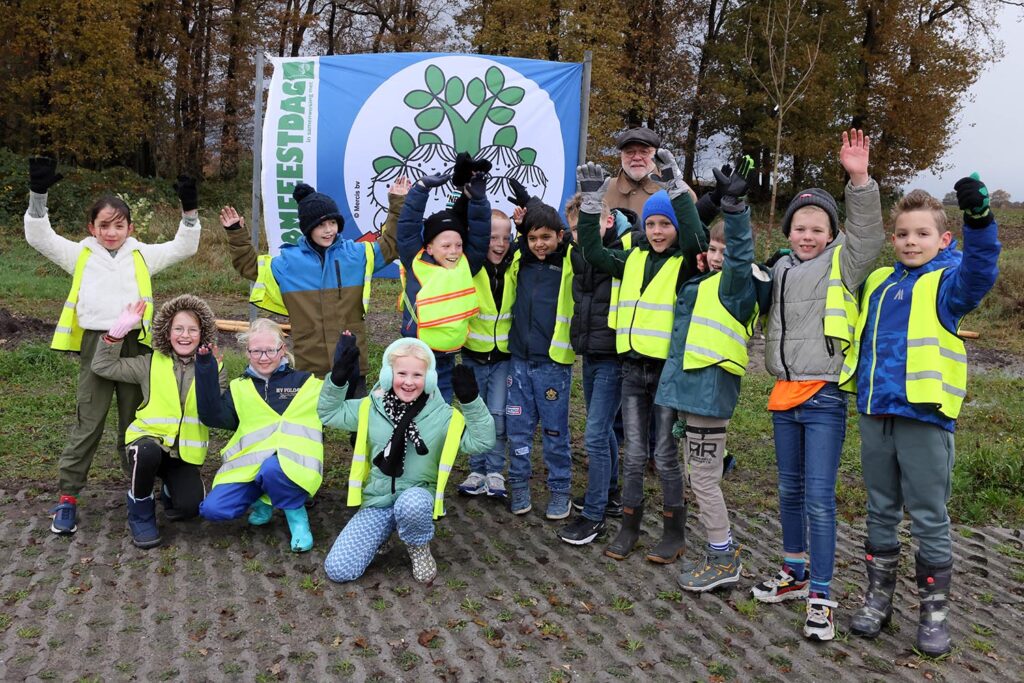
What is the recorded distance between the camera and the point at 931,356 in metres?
3.75

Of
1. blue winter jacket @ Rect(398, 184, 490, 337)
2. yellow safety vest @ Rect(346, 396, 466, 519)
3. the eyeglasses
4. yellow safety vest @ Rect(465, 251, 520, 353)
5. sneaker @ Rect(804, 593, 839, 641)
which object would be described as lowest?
sneaker @ Rect(804, 593, 839, 641)

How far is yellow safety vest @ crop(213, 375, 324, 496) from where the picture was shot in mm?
5008

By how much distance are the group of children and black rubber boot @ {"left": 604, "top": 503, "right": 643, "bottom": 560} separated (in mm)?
19

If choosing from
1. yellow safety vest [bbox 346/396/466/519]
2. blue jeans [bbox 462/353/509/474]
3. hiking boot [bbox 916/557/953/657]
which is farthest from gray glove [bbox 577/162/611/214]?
hiking boot [bbox 916/557/953/657]

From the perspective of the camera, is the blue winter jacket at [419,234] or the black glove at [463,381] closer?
the black glove at [463,381]

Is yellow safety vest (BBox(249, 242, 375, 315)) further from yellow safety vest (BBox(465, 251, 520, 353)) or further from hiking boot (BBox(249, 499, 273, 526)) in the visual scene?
hiking boot (BBox(249, 499, 273, 526))

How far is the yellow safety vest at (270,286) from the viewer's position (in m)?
5.40

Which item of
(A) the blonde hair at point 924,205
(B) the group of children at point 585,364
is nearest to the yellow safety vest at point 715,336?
(B) the group of children at point 585,364

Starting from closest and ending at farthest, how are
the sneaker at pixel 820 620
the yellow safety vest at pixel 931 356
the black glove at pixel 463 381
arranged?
1. the yellow safety vest at pixel 931 356
2. the sneaker at pixel 820 620
3. the black glove at pixel 463 381

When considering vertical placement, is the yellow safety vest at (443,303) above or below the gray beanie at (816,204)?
below

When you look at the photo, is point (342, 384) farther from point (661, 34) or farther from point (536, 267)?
point (661, 34)

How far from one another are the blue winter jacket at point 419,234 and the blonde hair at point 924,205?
241 cm

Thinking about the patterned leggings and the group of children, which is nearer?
the group of children

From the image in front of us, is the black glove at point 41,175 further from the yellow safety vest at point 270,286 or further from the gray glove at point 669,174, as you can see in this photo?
the gray glove at point 669,174
